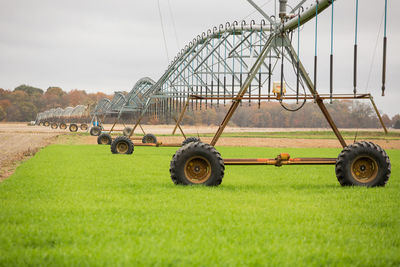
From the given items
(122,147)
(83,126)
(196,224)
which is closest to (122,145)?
(122,147)

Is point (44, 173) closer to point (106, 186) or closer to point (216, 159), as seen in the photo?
point (106, 186)

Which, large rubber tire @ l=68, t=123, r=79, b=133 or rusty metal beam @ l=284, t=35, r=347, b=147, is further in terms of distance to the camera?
large rubber tire @ l=68, t=123, r=79, b=133

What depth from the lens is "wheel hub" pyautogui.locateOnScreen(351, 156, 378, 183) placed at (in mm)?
10352

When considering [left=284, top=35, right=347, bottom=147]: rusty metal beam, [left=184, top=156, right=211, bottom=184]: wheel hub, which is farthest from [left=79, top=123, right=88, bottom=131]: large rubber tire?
[left=184, top=156, right=211, bottom=184]: wheel hub

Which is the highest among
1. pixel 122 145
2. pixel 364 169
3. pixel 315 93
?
pixel 315 93

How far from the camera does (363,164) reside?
1038 cm

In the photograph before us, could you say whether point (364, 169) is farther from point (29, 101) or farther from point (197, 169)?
point (29, 101)

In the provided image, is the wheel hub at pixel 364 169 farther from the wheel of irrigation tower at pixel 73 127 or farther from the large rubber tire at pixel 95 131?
the wheel of irrigation tower at pixel 73 127

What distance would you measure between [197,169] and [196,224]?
3.94 metres

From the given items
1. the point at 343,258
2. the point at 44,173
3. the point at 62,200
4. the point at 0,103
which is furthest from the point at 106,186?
the point at 0,103

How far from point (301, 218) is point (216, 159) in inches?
134

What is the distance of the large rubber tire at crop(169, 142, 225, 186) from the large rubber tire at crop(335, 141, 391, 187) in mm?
2760

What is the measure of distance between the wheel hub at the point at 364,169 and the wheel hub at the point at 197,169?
11.2ft

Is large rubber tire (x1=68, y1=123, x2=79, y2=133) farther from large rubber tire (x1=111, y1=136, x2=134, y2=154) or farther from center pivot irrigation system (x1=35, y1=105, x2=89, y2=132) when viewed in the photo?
large rubber tire (x1=111, y1=136, x2=134, y2=154)
